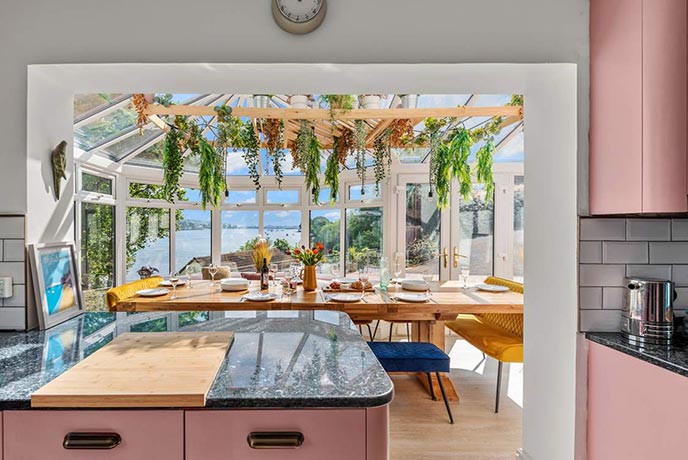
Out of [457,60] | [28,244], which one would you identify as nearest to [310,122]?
[457,60]

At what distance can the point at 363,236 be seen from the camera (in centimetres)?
521

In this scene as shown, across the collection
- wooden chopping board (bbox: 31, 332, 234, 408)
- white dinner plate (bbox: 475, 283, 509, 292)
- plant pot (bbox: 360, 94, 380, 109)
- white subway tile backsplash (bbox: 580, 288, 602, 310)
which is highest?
plant pot (bbox: 360, 94, 380, 109)

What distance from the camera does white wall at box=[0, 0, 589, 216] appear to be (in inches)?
62.5

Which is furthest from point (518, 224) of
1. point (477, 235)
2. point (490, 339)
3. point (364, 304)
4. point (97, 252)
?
point (97, 252)

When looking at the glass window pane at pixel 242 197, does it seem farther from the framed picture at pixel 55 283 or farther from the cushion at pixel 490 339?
the framed picture at pixel 55 283

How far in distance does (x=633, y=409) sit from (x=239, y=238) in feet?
17.2

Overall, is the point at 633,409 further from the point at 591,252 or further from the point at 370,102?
the point at 370,102

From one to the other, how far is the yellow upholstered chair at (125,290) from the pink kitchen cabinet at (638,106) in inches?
118

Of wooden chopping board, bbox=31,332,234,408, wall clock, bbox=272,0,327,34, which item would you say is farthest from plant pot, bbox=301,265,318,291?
wall clock, bbox=272,0,327,34

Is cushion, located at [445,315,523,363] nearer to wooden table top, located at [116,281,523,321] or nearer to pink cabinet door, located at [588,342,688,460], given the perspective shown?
wooden table top, located at [116,281,523,321]

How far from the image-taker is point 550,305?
1724 millimetres

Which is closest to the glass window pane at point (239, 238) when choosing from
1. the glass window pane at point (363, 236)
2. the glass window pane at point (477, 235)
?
the glass window pane at point (363, 236)

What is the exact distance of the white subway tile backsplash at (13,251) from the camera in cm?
164

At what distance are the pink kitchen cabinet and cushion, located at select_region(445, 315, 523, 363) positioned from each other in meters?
1.45
